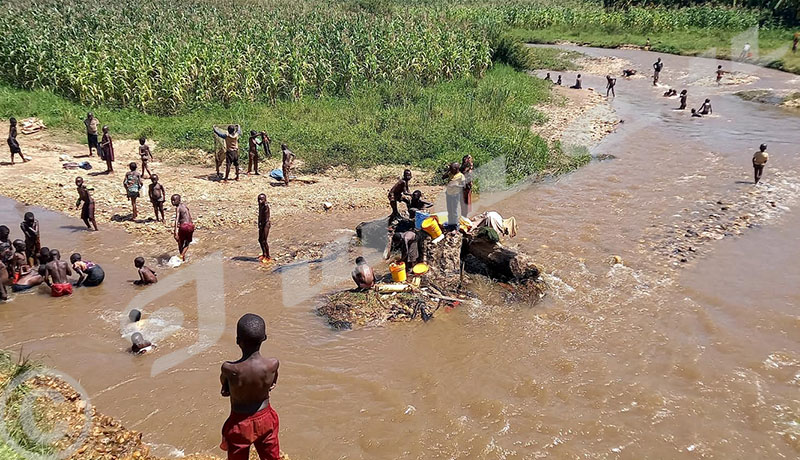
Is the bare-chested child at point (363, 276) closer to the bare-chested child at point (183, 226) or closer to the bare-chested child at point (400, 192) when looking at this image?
the bare-chested child at point (400, 192)

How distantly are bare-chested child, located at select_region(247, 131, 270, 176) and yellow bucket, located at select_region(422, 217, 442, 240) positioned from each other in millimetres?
6998

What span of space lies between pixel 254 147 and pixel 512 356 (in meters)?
9.45

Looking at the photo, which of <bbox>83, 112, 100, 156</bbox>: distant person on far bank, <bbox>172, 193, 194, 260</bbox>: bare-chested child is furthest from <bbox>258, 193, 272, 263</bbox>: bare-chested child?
<bbox>83, 112, 100, 156</bbox>: distant person on far bank

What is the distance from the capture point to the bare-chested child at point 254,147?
14619 mm

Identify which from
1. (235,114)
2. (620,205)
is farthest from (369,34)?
(620,205)

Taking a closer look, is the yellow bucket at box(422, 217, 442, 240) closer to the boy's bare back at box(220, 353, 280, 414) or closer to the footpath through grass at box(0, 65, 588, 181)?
the boy's bare back at box(220, 353, 280, 414)

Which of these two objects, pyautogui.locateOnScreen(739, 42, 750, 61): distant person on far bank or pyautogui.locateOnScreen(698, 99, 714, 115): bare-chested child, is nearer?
pyautogui.locateOnScreen(698, 99, 714, 115): bare-chested child

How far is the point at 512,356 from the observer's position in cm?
784

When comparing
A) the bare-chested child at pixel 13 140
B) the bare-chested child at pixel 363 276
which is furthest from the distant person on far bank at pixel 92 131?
the bare-chested child at pixel 363 276

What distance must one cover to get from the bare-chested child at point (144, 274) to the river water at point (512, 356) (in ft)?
0.71

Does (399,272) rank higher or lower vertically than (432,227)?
lower

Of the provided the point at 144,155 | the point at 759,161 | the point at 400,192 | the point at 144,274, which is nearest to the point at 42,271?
the point at 144,274

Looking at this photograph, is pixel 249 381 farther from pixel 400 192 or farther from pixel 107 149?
pixel 107 149

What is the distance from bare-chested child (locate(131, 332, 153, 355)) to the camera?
7.58 metres
